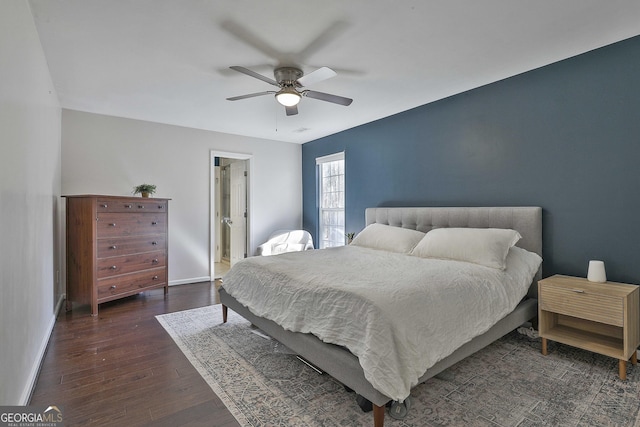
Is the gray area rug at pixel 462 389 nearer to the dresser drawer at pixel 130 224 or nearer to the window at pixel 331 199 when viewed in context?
the dresser drawer at pixel 130 224

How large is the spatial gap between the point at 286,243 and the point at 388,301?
12.0ft

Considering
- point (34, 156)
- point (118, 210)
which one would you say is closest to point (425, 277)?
point (34, 156)

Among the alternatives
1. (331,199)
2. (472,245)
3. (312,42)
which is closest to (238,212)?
(331,199)

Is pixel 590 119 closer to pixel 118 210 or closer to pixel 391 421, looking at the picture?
pixel 391 421

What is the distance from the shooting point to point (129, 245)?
393cm

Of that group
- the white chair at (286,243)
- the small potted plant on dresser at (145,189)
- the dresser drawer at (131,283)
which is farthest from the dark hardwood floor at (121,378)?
the white chair at (286,243)

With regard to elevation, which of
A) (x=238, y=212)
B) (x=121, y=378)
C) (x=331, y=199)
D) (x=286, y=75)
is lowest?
(x=121, y=378)

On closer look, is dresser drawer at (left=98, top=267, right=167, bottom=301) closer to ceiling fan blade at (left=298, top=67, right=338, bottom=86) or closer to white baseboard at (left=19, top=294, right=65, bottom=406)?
white baseboard at (left=19, top=294, right=65, bottom=406)

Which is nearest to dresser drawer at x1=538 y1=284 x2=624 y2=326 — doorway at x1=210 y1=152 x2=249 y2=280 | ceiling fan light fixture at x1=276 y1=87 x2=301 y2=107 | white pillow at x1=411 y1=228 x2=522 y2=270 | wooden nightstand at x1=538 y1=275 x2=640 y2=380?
wooden nightstand at x1=538 y1=275 x2=640 y2=380

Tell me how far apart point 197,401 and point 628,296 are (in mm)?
2915

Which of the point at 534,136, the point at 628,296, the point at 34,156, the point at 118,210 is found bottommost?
the point at 628,296

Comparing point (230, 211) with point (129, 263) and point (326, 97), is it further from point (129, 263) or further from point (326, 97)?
point (326, 97)

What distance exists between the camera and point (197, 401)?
1.95m

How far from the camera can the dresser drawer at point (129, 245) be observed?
144 inches
